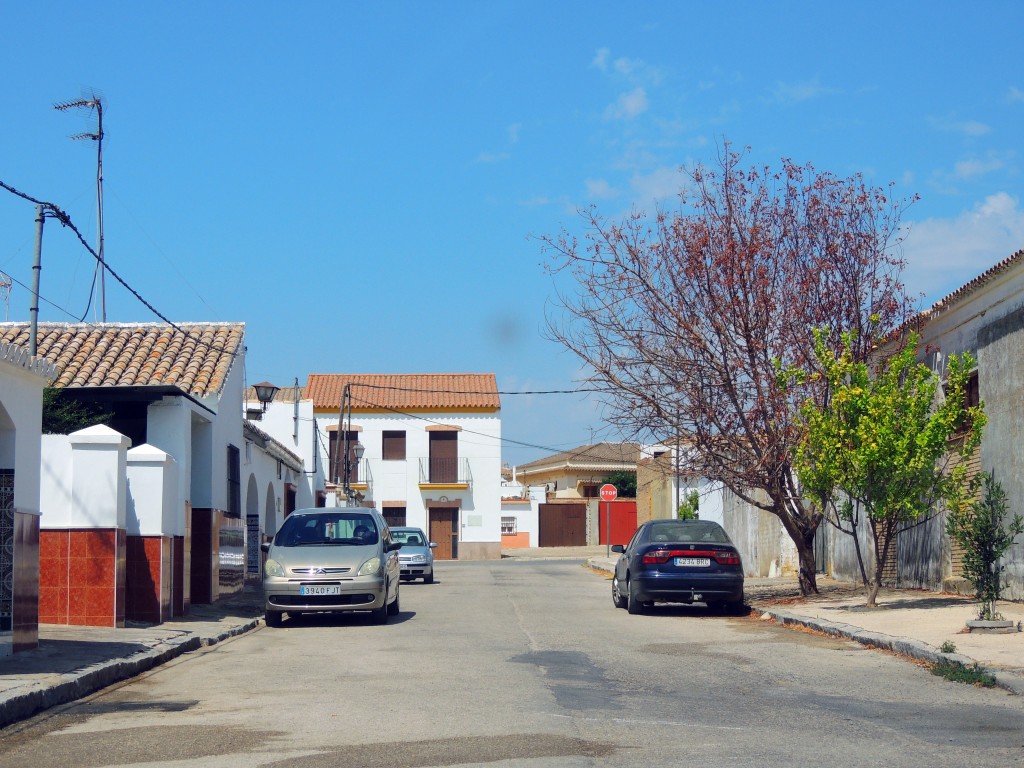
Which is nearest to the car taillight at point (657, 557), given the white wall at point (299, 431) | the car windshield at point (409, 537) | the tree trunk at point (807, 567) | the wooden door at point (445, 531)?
the tree trunk at point (807, 567)

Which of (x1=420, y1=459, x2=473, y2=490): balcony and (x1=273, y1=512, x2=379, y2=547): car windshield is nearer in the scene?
(x1=273, y1=512, x2=379, y2=547): car windshield

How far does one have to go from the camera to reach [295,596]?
1678 centimetres

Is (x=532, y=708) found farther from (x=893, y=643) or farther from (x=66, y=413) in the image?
(x=66, y=413)

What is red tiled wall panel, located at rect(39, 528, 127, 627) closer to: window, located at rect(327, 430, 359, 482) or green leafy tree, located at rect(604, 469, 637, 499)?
window, located at rect(327, 430, 359, 482)

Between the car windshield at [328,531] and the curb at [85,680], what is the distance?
10.6ft

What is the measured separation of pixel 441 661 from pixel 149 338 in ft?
41.2

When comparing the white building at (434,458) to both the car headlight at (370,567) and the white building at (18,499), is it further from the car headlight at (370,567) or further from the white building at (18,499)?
the white building at (18,499)

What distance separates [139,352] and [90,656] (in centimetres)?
1065

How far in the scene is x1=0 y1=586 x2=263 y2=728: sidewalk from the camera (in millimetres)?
9172

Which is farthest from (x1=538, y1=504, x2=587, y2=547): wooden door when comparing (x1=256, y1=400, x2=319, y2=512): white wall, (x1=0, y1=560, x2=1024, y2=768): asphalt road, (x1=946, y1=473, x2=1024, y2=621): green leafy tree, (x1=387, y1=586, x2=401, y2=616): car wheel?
(x1=0, y1=560, x2=1024, y2=768): asphalt road

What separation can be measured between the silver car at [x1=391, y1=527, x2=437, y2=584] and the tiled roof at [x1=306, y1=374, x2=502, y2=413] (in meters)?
26.5

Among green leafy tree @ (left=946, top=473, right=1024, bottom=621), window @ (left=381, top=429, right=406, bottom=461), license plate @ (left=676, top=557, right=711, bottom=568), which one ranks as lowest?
license plate @ (left=676, top=557, right=711, bottom=568)

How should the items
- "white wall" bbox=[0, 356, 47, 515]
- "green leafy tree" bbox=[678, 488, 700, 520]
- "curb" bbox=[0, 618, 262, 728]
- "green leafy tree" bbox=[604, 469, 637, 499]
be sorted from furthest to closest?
"green leafy tree" bbox=[604, 469, 637, 499] < "green leafy tree" bbox=[678, 488, 700, 520] < "white wall" bbox=[0, 356, 47, 515] < "curb" bbox=[0, 618, 262, 728]

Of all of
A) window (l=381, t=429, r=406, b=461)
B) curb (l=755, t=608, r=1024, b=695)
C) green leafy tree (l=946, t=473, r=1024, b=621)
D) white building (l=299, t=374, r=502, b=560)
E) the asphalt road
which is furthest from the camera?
window (l=381, t=429, r=406, b=461)
